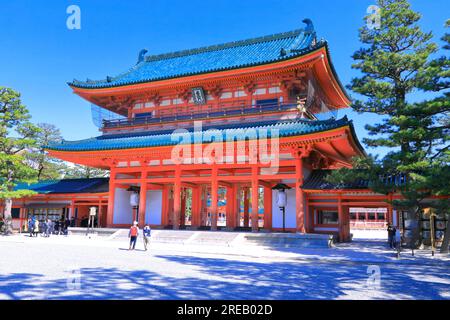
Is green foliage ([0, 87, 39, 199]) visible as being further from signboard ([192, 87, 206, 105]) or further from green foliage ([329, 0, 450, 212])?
green foliage ([329, 0, 450, 212])

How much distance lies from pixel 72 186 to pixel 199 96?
578 inches

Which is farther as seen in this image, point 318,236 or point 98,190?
point 98,190

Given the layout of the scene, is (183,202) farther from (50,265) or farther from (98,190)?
(50,265)

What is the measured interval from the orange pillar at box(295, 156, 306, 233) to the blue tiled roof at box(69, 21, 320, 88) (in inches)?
327

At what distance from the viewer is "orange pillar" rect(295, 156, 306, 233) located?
71.0ft

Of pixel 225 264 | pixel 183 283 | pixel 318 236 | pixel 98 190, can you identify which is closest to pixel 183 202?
pixel 98 190

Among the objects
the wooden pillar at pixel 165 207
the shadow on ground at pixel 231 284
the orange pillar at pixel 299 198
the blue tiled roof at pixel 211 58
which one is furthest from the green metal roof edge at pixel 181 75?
the shadow on ground at pixel 231 284

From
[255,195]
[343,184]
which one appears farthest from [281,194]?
[343,184]

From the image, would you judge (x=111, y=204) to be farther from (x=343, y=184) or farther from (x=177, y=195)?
(x=343, y=184)

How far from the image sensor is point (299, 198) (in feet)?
72.3

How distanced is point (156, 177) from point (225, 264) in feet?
47.9

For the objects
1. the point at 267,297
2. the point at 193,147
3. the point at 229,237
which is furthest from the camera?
the point at 193,147

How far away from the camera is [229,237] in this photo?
21.7 m
